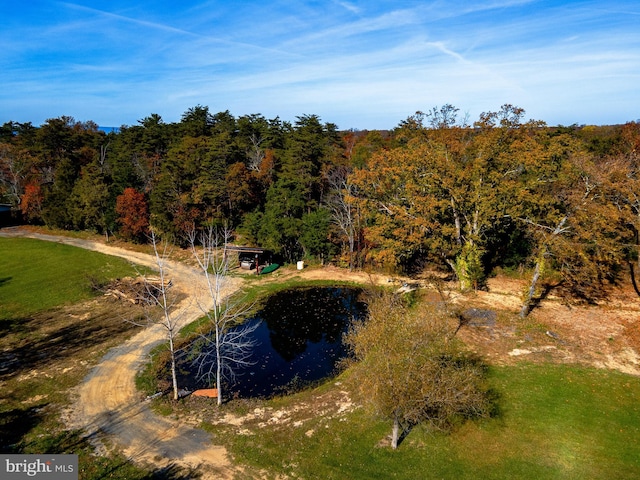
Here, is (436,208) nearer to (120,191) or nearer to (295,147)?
(295,147)

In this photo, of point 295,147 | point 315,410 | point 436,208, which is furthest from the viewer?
point 295,147

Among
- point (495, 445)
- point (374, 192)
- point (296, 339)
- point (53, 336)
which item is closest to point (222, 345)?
point (296, 339)

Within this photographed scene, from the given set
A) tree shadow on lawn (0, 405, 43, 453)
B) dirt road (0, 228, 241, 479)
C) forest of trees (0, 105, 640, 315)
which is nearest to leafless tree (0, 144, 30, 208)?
forest of trees (0, 105, 640, 315)

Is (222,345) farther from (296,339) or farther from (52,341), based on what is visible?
(52,341)

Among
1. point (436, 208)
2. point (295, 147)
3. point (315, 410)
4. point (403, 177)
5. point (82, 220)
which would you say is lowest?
point (315, 410)

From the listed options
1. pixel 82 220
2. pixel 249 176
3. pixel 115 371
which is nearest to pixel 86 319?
pixel 115 371
